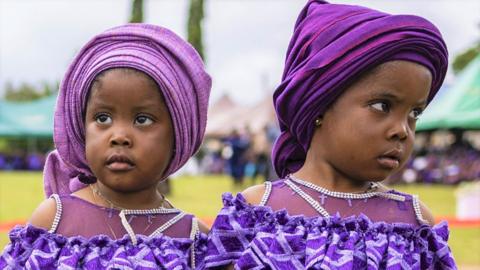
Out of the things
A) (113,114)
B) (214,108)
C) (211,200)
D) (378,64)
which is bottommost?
(214,108)

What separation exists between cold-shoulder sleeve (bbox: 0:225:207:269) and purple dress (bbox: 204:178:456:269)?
0.17 metres

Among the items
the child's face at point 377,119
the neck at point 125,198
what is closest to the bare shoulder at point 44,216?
the neck at point 125,198

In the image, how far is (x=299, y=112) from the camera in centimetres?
281

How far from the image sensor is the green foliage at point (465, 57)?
45000 millimetres

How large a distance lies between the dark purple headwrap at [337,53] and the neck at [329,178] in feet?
0.32

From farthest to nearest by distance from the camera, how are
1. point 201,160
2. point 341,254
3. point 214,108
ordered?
1. point 214,108
2. point 201,160
3. point 341,254

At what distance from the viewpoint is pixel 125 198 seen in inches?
114

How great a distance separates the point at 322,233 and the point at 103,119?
92 cm

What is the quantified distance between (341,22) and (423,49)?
1.03 feet

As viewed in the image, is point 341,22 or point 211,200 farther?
point 211,200

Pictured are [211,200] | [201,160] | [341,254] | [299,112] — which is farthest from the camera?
[201,160]

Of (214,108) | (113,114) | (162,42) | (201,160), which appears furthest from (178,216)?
(214,108)

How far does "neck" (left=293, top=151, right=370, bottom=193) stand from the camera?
2822 millimetres

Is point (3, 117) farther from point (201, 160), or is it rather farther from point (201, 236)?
point (201, 236)
